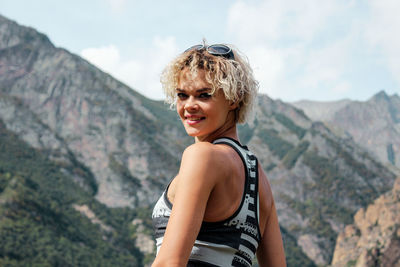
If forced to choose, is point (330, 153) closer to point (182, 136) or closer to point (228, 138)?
point (182, 136)

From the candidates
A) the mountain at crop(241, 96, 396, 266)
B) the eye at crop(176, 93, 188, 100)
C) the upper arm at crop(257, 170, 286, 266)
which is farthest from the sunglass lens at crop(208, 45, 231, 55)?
the mountain at crop(241, 96, 396, 266)

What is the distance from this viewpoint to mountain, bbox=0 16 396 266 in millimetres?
136375

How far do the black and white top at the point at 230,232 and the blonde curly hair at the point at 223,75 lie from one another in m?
0.30

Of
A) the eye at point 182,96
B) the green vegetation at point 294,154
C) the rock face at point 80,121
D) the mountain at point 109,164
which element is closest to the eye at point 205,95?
the eye at point 182,96

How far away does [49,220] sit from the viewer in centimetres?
12306

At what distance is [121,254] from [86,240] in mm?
9118

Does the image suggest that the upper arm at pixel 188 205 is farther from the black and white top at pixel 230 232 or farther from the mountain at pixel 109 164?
the mountain at pixel 109 164

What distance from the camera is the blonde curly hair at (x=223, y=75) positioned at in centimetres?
278

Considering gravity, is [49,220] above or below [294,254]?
below

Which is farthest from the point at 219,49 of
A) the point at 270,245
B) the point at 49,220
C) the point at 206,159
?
the point at 49,220

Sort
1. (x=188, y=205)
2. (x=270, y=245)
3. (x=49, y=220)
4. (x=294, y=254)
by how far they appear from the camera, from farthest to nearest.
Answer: (x=294, y=254) → (x=49, y=220) → (x=270, y=245) → (x=188, y=205)

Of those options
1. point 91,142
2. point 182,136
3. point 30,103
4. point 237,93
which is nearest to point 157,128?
point 182,136

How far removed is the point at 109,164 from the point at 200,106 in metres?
157

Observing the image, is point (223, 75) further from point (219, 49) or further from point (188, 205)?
point (188, 205)
